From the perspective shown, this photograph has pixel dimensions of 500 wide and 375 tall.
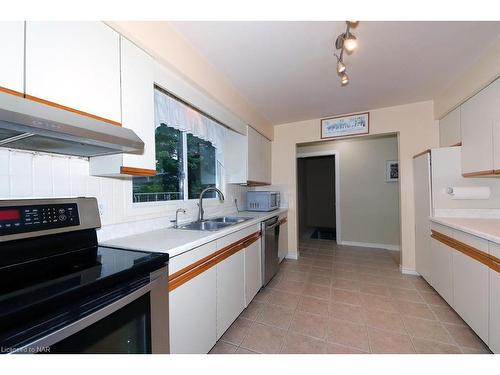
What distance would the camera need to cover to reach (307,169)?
6.52 m

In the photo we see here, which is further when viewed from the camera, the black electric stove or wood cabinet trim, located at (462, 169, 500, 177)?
wood cabinet trim, located at (462, 169, 500, 177)

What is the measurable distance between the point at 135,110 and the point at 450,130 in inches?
129

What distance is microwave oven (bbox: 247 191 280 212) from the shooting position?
10.2 feet

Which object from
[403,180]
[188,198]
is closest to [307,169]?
[403,180]

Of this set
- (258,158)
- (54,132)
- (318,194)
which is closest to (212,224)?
(258,158)

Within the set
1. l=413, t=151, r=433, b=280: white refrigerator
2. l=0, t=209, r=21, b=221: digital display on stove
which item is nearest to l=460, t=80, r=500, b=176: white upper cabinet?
l=413, t=151, r=433, b=280: white refrigerator

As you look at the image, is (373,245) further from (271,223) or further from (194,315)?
(194,315)

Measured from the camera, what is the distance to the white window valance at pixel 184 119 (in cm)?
182

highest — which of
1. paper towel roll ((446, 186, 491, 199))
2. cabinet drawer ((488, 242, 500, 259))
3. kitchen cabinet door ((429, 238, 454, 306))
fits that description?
paper towel roll ((446, 186, 491, 199))

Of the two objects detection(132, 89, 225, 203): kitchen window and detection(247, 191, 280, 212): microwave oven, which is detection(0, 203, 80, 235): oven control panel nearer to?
detection(132, 89, 225, 203): kitchen window

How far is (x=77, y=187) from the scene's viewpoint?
1.24m

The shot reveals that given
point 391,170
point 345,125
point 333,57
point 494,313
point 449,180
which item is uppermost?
point 333,57

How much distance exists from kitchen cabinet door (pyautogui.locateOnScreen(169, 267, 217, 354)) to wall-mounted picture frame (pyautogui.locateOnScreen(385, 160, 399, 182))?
406 centimetres
